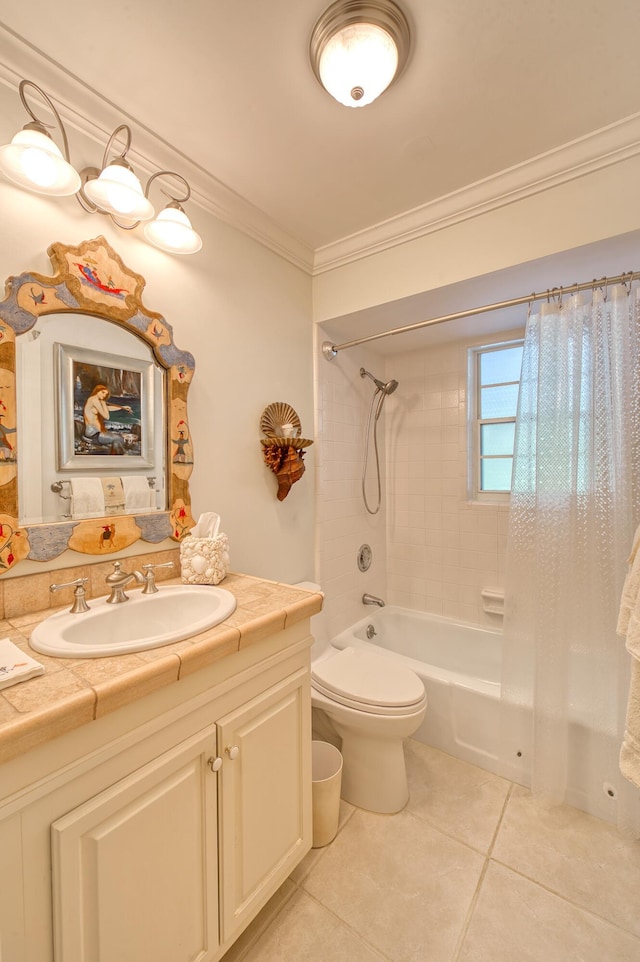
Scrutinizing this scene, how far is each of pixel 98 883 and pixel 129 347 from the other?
138cm

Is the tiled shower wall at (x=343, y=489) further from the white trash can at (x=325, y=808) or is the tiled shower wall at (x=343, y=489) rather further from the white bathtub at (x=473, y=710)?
the white trash can at (x=325, y=808)

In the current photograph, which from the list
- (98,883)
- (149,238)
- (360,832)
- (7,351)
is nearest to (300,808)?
(360,832)

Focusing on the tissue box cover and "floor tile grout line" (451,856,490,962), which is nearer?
"floor tile grout line" (451,856,490,962)

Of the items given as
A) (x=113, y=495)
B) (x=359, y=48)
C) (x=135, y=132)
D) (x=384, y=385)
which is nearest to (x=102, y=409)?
(x=113, y=495)

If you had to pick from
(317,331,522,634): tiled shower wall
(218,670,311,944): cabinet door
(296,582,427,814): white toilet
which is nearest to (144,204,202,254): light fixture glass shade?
(317,331,522,634): tiled shower wall

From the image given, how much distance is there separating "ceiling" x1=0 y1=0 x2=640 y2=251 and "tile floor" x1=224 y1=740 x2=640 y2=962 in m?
2.51

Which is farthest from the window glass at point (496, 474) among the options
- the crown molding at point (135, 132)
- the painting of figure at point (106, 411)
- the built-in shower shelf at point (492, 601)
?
the painting of figure at point (106, 411)

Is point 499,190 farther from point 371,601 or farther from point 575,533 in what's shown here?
point 371,601

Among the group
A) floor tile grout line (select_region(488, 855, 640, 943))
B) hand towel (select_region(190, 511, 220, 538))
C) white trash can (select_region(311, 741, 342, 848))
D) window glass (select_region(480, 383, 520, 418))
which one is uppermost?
window glass (select_region(480, 383, 520, 418))

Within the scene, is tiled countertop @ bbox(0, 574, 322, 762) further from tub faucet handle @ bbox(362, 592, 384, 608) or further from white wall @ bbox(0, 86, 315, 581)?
tub faucet handle @ bbox(362, 592, 384, 608)

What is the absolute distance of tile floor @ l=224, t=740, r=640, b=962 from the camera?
1114mm

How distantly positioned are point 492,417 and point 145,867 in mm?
2540

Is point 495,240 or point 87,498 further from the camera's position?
point 495,240

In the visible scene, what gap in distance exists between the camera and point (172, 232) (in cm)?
135
